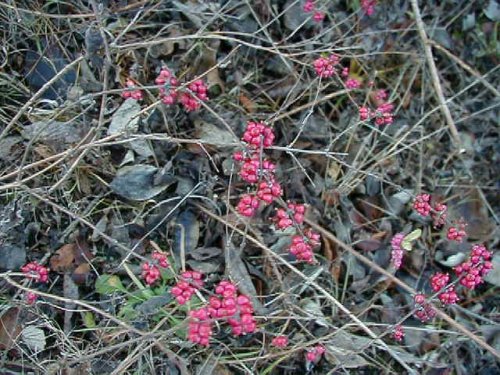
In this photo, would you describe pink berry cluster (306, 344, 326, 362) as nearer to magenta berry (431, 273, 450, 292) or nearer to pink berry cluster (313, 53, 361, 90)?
magenta berry (431, 273, 450, 292)

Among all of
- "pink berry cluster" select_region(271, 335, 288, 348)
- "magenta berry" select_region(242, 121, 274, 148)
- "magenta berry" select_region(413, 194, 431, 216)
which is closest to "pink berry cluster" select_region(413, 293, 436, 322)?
"magenta berry" select_region(413, 194, 431, 216)

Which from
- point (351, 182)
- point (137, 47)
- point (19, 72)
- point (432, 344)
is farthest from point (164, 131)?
point (432, 344)

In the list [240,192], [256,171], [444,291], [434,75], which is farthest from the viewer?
[434,75]

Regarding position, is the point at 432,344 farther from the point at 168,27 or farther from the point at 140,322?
the point at 168,27

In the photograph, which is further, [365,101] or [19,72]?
[365,101]

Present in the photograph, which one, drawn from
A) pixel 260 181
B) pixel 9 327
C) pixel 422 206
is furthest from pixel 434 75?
pixel 9 327

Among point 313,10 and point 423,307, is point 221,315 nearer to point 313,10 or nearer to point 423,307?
point 423,307
